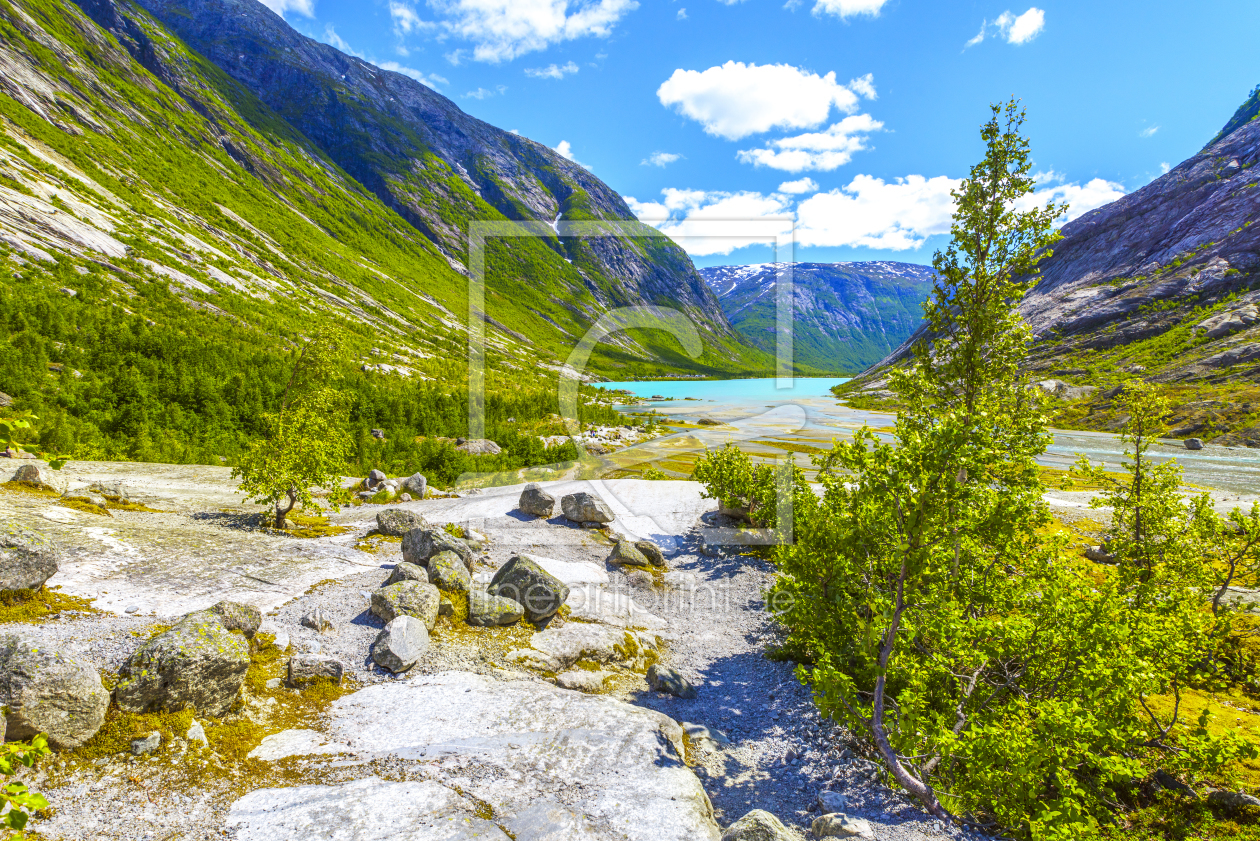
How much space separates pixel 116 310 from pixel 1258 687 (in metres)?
57.2

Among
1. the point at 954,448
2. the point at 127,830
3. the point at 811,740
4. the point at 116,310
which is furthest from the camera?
the point at 116,310

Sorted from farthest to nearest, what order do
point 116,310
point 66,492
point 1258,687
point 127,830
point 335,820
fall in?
point 116,310
point 66,492
point 1258,687
point 335,820
point 127,830

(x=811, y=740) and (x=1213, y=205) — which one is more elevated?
(x=1213, y=205)

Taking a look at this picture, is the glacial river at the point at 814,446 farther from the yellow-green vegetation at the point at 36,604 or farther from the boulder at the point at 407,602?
the yellow-green vegetation at the point at 36,604

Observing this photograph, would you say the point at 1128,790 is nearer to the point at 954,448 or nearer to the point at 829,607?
the point at 829,607

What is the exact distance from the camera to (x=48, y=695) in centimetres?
740

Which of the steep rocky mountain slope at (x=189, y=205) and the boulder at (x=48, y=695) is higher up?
the steep rocky mountain slope at (x=189, y=205)

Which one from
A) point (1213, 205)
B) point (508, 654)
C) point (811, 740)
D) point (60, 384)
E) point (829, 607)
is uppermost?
point (1213, 205)

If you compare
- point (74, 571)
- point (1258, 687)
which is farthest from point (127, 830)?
point (1258, 687)

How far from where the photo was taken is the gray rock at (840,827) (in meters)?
8.62

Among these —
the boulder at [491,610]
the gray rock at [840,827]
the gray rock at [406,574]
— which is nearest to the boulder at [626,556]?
the boulder at [491,610]

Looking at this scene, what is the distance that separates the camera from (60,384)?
2534cm

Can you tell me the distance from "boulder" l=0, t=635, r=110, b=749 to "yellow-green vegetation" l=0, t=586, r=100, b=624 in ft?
8.71

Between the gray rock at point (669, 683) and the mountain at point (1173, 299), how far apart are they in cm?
7728
